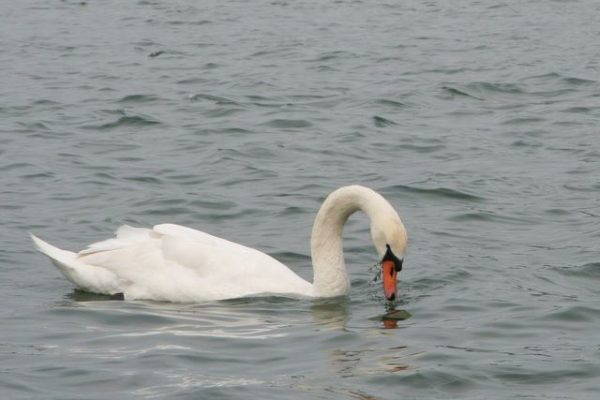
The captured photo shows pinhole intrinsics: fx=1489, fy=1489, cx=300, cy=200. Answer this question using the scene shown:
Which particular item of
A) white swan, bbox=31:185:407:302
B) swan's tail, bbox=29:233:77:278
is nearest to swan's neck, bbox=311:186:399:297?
white swan, bbox=31:185:407:302

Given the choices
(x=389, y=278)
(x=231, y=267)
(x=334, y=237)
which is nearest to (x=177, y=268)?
(x=231, y=267)

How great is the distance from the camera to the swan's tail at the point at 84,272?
10320 millimetres

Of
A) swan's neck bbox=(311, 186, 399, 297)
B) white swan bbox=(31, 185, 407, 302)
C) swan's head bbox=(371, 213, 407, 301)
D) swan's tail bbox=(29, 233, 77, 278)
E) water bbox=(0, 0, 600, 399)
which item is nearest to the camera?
water bbox=(0, 0, 600, 399)

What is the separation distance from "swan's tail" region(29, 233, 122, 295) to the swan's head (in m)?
1.89

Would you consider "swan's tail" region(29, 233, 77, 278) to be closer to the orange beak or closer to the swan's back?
the swan's back

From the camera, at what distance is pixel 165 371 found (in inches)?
318

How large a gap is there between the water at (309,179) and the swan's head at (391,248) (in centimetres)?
21

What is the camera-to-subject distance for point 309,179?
46.1 ft

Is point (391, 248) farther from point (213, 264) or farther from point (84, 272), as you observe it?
point (84, 272)

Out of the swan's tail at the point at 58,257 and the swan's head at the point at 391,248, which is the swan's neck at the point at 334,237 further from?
the swan's tail at the point at 58,257

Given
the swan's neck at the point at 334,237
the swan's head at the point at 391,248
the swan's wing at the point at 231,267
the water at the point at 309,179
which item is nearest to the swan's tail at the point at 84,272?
the water at the point at 309,179

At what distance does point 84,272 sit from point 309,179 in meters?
4.10

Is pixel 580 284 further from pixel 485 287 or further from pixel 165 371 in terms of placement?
pixel 165 371

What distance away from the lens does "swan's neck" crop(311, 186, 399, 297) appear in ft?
33.2
